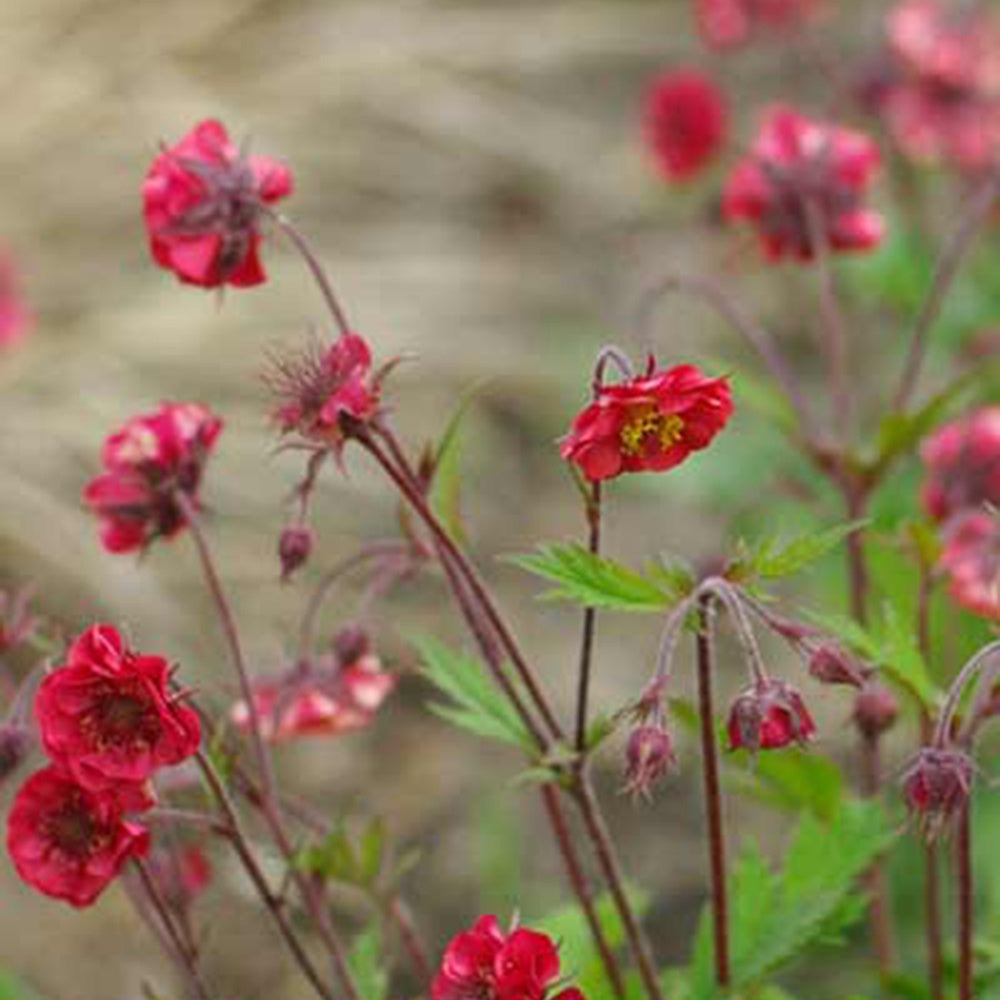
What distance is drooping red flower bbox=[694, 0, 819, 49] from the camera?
341 centimetres

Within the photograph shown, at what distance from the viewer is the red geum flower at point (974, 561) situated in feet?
6.30

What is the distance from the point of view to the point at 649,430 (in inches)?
58.7

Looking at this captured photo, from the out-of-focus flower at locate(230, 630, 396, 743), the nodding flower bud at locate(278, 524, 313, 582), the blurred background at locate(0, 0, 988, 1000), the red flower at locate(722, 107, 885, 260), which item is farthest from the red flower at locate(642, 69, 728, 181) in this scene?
the nodding flower bud at locate(278, 524, 313, 582)

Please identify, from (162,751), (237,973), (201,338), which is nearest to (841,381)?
(162,751)

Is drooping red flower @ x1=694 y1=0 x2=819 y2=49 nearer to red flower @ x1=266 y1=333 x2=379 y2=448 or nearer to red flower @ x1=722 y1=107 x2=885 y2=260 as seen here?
red flower @ x1=722 y1=107 x2=885 y2=260

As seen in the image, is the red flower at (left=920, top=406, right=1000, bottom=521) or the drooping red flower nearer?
the red flower at (left=920, top=406, right=1000, bottom=521)

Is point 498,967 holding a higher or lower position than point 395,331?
higher

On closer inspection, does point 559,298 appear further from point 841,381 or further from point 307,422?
point 307,422

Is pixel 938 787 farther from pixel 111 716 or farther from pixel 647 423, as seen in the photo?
pixel 111 716

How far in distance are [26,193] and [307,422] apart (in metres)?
3.97

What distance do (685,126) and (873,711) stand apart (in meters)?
1.63

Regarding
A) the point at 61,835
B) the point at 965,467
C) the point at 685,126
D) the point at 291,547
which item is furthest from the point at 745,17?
the point at 61,835

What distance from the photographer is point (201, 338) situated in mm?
4852

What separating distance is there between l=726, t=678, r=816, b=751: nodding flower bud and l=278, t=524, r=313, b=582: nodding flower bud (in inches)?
15.2
